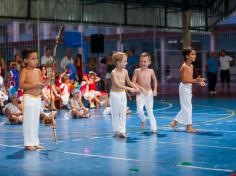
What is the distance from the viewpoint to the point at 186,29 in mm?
26031

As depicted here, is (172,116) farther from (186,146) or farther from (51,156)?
(51,156)

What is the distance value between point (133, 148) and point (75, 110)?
19.9ft

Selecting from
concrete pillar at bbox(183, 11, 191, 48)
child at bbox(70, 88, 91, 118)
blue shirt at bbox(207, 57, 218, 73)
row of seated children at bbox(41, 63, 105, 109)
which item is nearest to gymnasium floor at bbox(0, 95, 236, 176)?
child at bbox(70, 88, 91, 118)

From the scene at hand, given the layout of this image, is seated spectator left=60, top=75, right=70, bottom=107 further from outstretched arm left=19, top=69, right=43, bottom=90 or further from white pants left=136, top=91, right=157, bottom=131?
outstretched arm left=19, top=69, right=43, bottom=90

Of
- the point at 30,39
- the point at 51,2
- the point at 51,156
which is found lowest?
the point at 51,156

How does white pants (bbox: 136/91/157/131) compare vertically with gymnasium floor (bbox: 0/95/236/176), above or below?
above

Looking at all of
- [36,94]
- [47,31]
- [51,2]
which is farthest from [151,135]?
[47,31]

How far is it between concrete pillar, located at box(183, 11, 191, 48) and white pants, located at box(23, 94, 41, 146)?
58.4 ft

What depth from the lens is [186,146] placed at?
8.73 meters

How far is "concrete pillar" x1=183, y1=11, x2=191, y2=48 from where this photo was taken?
84.6 ft

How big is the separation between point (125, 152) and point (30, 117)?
1.60m

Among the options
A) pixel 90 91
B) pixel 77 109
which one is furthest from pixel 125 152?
pixel 90 91

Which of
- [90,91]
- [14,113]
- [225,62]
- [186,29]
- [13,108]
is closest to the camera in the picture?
[14,113]

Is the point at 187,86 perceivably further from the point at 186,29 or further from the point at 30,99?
the point at 186,29
